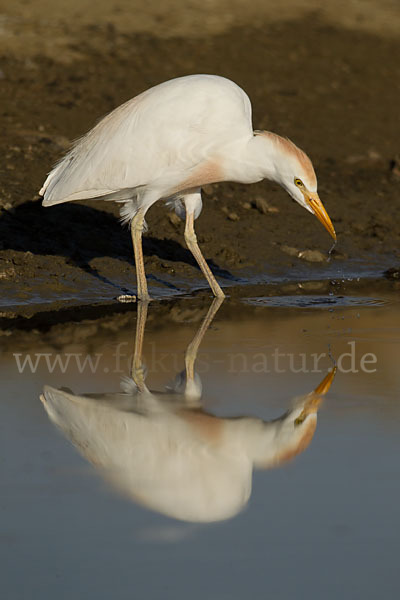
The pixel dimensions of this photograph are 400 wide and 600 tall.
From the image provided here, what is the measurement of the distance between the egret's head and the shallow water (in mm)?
966

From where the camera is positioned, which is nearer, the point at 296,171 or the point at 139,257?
the point at 296,171

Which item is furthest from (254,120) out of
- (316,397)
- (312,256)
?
(316,397)

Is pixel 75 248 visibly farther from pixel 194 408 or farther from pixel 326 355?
pixel 194 408

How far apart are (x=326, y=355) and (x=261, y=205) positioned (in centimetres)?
409

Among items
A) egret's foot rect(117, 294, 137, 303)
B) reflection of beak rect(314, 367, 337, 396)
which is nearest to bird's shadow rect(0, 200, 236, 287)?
egret's foot rect(117, 294, 137, 303)

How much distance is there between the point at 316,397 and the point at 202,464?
1.18 m

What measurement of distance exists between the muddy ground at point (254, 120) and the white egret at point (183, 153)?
93cm

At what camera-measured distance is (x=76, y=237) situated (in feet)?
29.8

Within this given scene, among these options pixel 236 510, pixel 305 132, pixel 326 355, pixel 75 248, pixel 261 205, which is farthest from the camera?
pixel 305 132

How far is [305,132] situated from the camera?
41.5 ft

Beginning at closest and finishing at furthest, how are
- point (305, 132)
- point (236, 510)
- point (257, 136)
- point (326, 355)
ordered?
point (236, 510)
point (326, 355)
point (257, 136)
point (305, 132)

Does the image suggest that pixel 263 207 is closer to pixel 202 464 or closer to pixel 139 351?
pixel 139 351

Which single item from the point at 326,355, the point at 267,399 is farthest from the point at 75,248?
the point at 267,399

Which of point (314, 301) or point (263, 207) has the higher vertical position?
point (263, 207)
